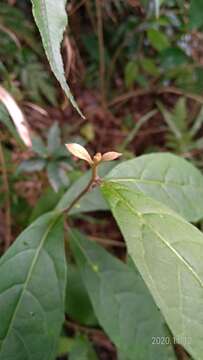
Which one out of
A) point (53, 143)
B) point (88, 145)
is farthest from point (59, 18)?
point (88, 145)

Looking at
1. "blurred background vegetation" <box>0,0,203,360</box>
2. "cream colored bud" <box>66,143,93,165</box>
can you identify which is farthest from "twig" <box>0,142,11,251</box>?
"cream colored bud" <box>66,143,93,165</box>

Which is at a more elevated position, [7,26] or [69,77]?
[7,26]

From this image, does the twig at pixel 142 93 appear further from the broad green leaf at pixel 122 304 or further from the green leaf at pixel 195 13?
the broad green leaf at pixel 122 304

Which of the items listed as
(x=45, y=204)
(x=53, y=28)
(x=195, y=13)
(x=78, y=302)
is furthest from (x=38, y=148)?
(x=53, y=28)

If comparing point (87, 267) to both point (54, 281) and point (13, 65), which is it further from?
point (13, 65)

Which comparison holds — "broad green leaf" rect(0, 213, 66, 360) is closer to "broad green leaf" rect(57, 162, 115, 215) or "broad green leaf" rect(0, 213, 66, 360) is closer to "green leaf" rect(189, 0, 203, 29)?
"broad green leaf" rect(57, 162, 115, 215)

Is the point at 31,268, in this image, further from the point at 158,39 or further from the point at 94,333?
the point at 158,39
